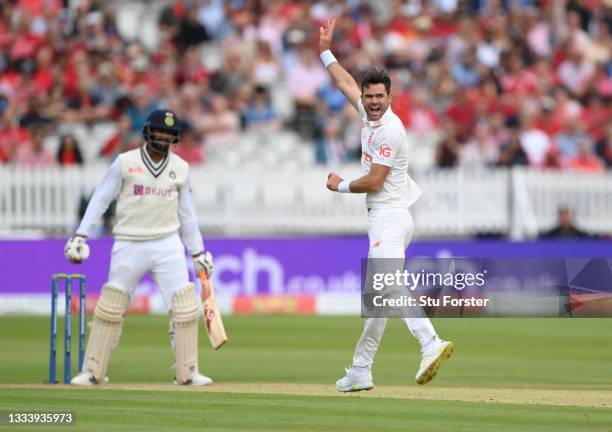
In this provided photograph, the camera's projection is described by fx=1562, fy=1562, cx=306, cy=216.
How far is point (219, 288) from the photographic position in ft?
68.0

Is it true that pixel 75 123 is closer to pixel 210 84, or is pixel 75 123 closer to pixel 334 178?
pixel 210 84

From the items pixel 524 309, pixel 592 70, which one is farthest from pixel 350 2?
pixel 524 309

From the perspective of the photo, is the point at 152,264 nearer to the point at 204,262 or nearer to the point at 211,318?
the point at 204,262

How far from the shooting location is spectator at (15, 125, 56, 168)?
2109 centimetres

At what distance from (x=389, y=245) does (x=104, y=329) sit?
107 inches

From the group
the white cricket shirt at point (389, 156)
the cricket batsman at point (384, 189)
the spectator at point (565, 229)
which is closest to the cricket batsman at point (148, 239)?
the cricket batsman at point (384, 189)

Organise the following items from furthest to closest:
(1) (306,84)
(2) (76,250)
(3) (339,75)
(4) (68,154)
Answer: (1) (306,84)
(4) (68,154)
(2) (76,250)
(3) (339,75)

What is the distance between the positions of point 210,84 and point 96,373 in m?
11.6

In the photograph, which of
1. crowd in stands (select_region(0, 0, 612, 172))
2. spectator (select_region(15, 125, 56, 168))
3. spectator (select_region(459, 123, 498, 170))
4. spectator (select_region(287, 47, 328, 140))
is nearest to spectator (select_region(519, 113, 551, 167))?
crowd in stands (select_region(0, 0, 612, 172))

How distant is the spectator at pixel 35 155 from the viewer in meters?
21.1

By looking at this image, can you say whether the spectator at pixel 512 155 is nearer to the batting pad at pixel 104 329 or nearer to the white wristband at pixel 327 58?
the white wristband at pixel 327 58

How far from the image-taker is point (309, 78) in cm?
2366

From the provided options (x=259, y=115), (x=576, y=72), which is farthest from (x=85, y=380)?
(x=576, y=72)

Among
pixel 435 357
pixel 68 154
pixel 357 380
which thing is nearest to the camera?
pixel 435 357
